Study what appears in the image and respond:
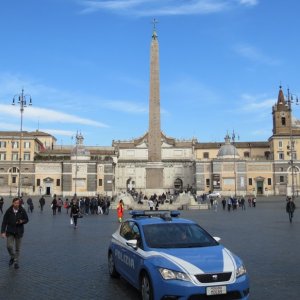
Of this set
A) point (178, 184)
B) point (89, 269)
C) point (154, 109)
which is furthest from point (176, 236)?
point (178, 184)

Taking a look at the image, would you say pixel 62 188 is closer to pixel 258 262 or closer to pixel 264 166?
pixel 264 166

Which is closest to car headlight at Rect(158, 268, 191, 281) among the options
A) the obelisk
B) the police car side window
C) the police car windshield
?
the police car windshield

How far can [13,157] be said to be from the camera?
7569 cm

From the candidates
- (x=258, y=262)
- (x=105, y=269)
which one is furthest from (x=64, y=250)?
(x=258, y=262)

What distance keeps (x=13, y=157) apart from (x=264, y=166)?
42438mm

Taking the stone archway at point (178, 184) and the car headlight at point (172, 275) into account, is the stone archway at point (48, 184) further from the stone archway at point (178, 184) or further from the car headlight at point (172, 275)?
the car headlight at point (172, 275)

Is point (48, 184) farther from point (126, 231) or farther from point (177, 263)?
point (177, 263)

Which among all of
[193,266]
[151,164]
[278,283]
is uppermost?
[151,164]

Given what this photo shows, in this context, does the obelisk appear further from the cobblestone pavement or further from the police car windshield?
the police car windshield

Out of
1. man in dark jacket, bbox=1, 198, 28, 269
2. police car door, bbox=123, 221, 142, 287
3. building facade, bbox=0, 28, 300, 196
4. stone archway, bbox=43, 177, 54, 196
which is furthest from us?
stone archway, bbox=43, 177, 54, 196

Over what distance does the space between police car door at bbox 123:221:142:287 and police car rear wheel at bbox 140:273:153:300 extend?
243 mm

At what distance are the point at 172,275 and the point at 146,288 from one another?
2.17ft

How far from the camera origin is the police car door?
6914 mm

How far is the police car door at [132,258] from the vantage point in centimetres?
691
